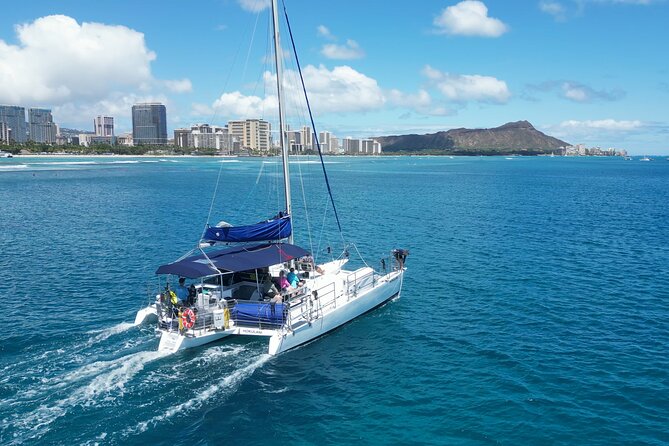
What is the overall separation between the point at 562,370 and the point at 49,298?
86.3 ft

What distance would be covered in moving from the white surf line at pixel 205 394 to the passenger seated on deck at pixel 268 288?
335 cm

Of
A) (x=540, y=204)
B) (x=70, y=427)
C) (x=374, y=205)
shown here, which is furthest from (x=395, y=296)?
(x=540, y=204)

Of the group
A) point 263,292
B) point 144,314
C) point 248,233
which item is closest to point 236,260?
point 263,292

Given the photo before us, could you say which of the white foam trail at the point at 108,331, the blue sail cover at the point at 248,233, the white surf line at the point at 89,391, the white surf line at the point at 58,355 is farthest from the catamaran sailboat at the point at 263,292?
the white surf line at the point at 89,391

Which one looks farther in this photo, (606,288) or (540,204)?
(540,204)

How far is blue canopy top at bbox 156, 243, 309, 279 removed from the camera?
22.0 meters

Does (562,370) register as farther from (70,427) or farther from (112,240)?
(112,240)

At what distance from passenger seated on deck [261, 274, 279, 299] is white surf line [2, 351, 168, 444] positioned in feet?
17.5

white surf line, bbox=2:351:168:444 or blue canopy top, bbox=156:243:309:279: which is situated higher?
blue canopy top, bbox=156:243:309:279

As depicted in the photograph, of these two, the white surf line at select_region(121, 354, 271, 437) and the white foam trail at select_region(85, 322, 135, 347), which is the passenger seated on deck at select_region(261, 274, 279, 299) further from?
the white foam trail at select_region(85, 322, 135, 347)

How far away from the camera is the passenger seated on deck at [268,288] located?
23.9m

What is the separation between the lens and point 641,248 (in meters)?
43.8

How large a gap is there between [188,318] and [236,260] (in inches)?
143

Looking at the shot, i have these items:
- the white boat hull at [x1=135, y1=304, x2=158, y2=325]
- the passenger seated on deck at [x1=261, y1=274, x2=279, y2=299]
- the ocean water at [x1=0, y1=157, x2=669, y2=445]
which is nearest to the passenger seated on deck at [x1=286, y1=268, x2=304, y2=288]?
the passenger seated on deck at [x1=261, y1=274, x2=279, y2=299]
